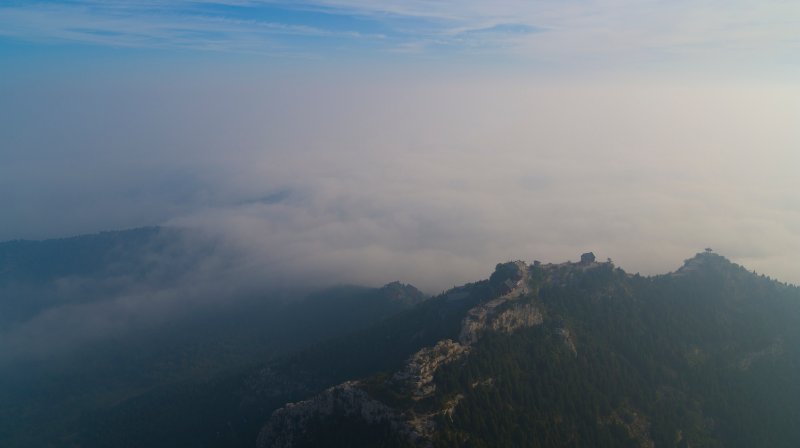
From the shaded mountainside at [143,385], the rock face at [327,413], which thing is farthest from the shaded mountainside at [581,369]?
the shaded mountainside at [143,385]

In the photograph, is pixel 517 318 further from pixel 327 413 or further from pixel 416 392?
pixel 327 413

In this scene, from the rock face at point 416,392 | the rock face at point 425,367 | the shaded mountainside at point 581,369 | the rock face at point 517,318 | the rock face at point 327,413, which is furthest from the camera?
the rock face at point 517,318

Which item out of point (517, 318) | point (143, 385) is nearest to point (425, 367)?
point (517, 318)

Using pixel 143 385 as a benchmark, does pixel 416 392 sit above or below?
above

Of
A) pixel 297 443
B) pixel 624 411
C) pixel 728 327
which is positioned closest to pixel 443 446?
pixel 297 443

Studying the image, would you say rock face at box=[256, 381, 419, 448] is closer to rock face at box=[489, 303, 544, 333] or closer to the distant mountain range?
the distant mountain range

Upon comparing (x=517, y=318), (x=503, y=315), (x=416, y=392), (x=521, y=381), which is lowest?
(x=521, y=381)

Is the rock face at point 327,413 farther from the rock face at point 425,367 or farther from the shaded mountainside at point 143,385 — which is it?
the shaded mountainside at point 143,385
